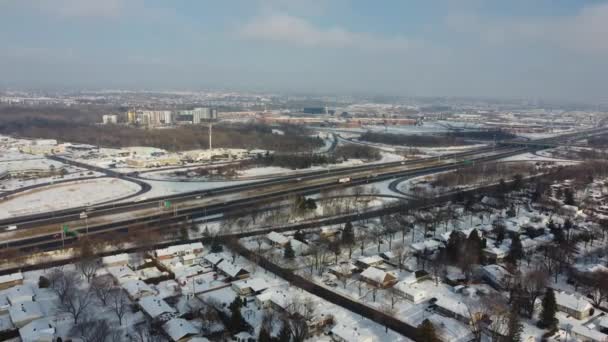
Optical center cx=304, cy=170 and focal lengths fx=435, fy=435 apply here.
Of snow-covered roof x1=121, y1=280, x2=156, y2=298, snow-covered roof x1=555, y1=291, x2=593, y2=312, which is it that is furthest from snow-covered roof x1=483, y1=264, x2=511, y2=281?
snow-covered roof x1=121, y1=280, x2=156, y2=298

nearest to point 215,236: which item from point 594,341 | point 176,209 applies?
point 176,209

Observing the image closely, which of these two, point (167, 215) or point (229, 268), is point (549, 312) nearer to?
point (229, 268)

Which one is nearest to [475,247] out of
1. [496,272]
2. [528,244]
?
[496,272]

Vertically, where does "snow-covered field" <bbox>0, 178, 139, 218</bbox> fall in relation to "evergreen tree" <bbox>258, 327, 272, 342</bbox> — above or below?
below

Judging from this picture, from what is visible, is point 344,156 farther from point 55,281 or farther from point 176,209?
point 55,281

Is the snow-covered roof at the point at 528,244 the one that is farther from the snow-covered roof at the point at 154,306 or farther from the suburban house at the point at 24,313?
the suburban house at the point at 24,313

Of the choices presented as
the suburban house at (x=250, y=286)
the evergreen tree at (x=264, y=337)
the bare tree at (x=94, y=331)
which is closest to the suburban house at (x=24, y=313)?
the bare tree at (x=94, y=331)

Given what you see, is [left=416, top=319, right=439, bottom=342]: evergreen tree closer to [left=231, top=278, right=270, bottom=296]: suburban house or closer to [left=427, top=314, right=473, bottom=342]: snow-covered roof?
[left=427, top=314, right=473, bottom=342]: snow-covered roof
